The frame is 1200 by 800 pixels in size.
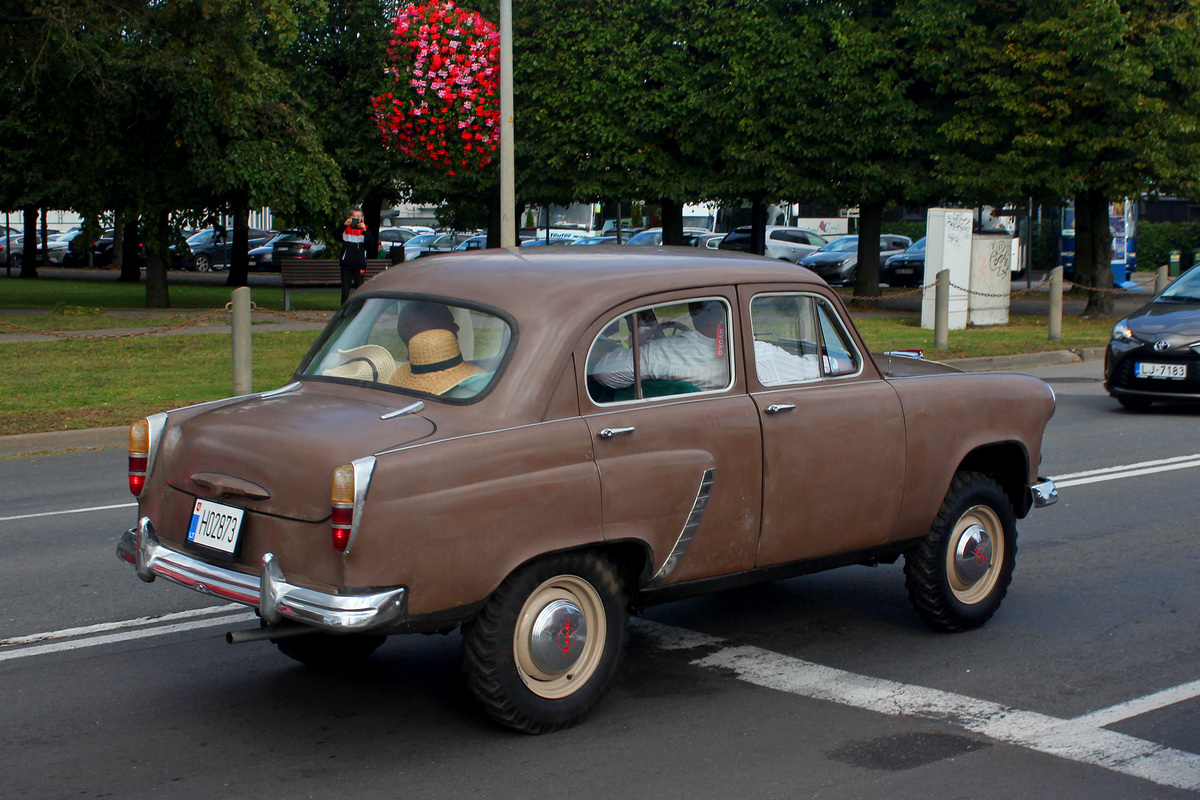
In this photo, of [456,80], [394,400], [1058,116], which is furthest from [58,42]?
[394,400]

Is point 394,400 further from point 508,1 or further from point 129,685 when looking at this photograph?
point 508,1

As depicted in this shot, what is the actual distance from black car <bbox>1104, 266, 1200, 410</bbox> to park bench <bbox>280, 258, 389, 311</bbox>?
1624 centimetres

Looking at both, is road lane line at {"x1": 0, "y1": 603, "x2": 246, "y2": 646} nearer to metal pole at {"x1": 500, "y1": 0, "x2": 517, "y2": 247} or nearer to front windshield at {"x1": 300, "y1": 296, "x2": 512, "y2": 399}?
front windshield at {"x1": 300, "y1": 296, "x2": 512, "y2": 399}

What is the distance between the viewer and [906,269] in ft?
127

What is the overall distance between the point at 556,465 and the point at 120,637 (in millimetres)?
2609

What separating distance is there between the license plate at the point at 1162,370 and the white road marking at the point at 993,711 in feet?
26.8

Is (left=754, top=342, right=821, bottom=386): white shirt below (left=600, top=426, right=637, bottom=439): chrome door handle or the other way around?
the other way around

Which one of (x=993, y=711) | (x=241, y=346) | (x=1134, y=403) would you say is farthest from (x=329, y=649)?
(x=1134, y=403)

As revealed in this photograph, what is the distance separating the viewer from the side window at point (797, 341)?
5418 millimetres

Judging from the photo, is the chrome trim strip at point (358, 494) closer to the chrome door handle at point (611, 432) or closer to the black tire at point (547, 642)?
the black tire at point (547, 642)

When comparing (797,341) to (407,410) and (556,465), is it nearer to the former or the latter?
(556,465)

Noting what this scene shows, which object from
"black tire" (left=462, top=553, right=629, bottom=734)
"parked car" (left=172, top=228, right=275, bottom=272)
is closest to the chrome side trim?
"black tire" (left=462, top=553, right=629, bottom=734)

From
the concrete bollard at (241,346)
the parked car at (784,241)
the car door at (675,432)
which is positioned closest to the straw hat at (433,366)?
the car door at (675,432)

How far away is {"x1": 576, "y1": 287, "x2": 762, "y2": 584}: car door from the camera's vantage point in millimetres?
4758
